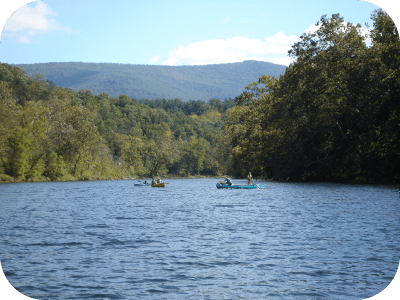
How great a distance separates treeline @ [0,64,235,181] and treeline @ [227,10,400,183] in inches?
1361

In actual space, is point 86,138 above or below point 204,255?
above

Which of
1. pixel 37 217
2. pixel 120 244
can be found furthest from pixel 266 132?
pixel 120 244

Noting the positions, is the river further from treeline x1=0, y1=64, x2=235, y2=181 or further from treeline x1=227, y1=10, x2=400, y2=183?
treeline x1=0, y1=64, x2=235, y2=181

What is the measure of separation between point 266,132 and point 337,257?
5716 centimetres

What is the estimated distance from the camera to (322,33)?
57.0 metres

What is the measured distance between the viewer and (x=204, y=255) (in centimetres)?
1630

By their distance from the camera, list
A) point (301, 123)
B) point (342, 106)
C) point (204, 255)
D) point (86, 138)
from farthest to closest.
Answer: point (86, 138) → point (301, 123) → point (342, 106) → point (204, 255)

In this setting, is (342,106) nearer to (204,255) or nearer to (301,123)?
(301,123)

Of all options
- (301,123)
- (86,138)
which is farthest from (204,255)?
(86,138)

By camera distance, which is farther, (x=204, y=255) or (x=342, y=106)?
(x=342, y=106)

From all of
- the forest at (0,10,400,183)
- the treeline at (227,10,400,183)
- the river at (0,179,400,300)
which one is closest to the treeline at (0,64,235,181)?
the forest at (0,10,400,183)

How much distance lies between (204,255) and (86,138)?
76.1 meters

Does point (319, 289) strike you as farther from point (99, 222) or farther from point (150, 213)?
point (150, 213)

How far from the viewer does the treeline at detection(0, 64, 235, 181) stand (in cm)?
8000
